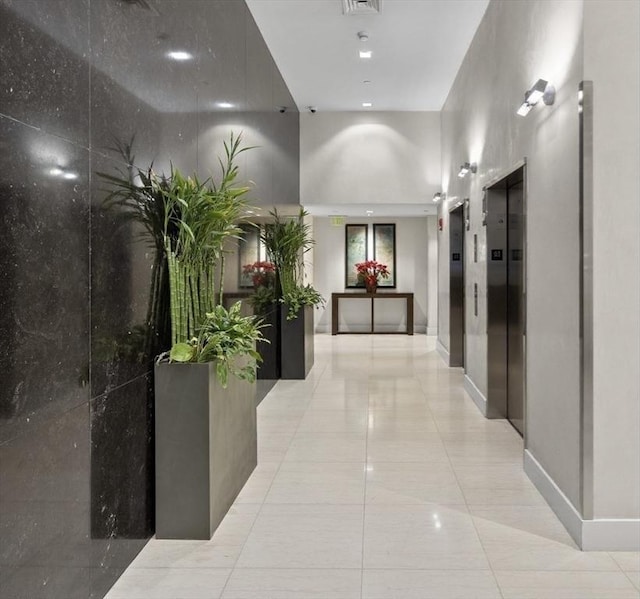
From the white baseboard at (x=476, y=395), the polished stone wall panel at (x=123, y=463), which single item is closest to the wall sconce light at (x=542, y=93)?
the polished stone wall panel at (x=123, y=463)

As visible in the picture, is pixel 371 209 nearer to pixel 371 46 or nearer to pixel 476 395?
pixel 371 46

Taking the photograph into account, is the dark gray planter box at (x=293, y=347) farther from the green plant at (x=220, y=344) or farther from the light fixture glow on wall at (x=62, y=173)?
the light fixture glow on wall at (x=62, y=173)

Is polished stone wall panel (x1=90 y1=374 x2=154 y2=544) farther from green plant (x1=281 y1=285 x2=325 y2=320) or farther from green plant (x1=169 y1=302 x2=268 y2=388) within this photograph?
green plant (x1=281 y1=285 x2=325 y2=320)

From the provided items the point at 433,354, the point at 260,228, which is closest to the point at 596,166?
the point at 260,228

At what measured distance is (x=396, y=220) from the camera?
1417 centimetres

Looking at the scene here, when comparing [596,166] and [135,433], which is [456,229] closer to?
[596,166]

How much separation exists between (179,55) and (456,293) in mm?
5983

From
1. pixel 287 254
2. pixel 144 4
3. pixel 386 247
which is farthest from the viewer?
pixel 386 247

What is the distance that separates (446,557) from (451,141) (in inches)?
275

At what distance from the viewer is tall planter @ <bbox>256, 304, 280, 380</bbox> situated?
7227mm

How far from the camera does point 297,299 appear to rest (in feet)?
26.7

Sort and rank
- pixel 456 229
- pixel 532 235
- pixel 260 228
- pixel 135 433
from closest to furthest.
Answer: pixel 135 433
pixel 532 235
pixel 260 228
pixel 456 229

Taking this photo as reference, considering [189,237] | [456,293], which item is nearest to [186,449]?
[189,237]

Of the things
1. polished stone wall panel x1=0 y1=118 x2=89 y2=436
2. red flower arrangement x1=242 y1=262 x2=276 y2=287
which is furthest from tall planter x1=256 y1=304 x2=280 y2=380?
polished stone wall panel x1=0 y1=118 x2=89 y2=436
